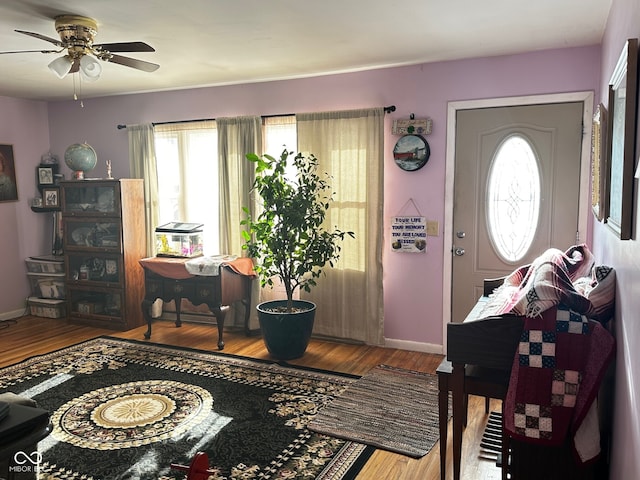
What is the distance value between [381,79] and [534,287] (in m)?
2.71

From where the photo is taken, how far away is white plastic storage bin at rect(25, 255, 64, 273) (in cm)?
565

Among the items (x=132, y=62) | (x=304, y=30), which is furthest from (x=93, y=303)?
(x=304, y=30)

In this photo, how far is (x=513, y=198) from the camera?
12.9ft

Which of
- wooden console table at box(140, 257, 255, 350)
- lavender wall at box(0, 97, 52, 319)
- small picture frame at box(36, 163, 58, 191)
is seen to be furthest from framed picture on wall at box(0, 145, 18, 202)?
wooden console table at box(140, 257, 255, 350)

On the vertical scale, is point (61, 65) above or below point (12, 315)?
above

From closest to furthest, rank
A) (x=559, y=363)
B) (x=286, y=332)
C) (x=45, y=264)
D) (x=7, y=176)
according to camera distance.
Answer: (x=559, y=363)
(x=286, y=332)
(x=7, y=176)
(x=45, y=264)

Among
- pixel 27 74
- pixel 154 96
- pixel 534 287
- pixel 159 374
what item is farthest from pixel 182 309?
pixel 534 287

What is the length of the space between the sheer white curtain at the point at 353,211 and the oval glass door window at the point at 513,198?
0.90 meters

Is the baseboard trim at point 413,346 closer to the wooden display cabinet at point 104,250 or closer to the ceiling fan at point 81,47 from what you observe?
the wooden display cabinet at point 104,250

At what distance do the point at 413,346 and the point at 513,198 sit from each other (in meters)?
1.46

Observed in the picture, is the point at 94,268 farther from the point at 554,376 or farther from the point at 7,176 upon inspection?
the point at 554,376

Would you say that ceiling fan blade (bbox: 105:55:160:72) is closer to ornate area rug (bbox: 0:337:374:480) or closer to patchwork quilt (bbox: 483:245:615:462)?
ornate area rug (bbox: 0:337:374:480)

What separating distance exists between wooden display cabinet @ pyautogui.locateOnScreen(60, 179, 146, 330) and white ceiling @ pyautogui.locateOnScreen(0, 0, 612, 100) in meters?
1.22

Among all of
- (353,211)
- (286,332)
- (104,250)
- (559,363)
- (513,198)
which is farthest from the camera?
(104,250)
